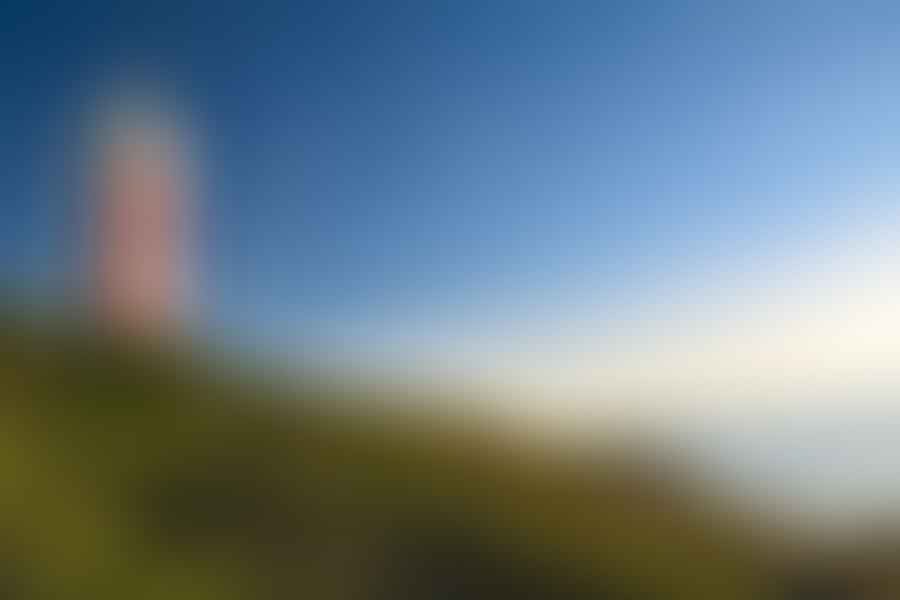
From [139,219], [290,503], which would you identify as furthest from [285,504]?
[139,219]

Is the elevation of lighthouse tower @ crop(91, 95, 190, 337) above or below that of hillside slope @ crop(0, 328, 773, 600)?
above

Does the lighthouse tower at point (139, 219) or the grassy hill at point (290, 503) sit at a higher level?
the lighthouse tower at point (139, 219)

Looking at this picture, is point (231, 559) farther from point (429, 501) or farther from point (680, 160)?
point (680, 160)

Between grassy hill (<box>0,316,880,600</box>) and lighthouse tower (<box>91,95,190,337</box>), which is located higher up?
lighthouse tower (<box>91,95,190,337</box>)

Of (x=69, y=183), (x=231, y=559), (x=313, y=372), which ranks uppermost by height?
(x=69, y=183)

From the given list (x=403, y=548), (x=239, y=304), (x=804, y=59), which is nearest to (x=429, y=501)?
(x=403, y=548)
